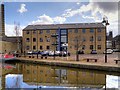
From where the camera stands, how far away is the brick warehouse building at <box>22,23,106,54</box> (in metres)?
56.3

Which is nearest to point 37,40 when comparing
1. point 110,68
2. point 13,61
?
point 13,61

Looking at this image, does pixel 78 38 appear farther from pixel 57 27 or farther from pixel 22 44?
pixel 22 44

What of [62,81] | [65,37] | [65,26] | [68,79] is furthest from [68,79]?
[65,26]

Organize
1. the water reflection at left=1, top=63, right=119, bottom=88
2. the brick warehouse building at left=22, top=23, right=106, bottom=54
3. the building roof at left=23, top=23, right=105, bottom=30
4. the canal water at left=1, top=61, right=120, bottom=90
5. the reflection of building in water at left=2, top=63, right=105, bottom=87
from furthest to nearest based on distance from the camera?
the building roof at left=23, top=23, right=105, bottom=30, the brick warehouse building at left=22, top=23, right=106, bottom=54, the reflection of building in water at left=2, top=63, right=105, bottom=87, the water reflection at left=1, top=63, right=119, bottom=88, the canal water at left=1, top=61, right=120, bottom=90

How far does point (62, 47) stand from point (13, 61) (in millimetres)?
21655

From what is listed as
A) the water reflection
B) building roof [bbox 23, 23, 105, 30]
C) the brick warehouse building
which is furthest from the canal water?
building roof [bbox 23, 23, 105, 30]

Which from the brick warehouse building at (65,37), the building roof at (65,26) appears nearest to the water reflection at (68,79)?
the brick warehouse building at (65,37)

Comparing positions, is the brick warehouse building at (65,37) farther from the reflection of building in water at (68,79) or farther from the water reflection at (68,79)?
the reflection of building in water at (68,79)

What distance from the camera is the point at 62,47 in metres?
57.9

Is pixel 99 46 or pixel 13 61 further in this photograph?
pixel 99 46

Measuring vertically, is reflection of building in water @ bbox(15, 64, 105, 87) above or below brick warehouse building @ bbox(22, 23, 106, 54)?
below

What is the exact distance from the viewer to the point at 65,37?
5809 centimetres

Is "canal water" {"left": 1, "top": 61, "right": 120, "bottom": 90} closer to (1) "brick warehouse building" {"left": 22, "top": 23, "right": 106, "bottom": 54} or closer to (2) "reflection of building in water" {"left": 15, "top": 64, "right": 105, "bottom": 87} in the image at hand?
(2) "reflection of building in water" {"left": 15, "top": 64, "right": 105, "bottom": 87}

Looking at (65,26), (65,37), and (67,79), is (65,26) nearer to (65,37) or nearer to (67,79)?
(65,37)
